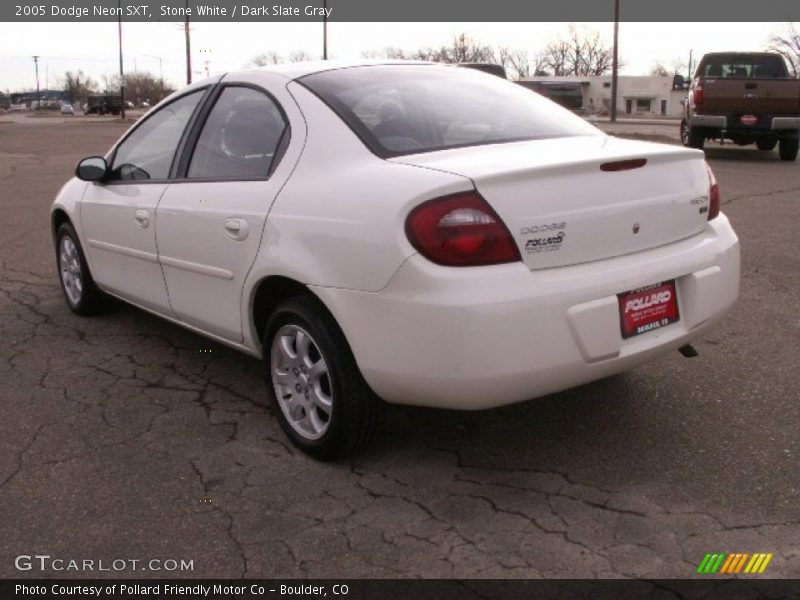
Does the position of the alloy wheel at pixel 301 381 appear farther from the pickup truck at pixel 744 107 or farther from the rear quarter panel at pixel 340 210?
the pickup truck at pixel 744 107

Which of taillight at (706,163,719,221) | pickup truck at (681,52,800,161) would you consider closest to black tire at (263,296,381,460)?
taillight at (706,163,719,221)

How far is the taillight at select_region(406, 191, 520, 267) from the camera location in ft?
8.82

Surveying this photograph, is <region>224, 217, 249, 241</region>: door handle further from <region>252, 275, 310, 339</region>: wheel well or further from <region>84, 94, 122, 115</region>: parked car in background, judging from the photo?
<region>84, 94, 122, 115</region>: parked car in background

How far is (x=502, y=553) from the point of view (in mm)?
2576

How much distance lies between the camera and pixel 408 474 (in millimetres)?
3137

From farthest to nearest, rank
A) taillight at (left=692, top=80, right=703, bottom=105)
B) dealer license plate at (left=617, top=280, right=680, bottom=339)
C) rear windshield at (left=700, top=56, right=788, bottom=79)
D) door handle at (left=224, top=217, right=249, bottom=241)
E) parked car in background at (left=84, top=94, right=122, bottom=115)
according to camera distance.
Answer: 1. parked car in background at (left=84, top=94, right=122, bottom=115)
2. rear windshield at (left=700, top=56, right=788, bottom=79)
3. taillight at (left=692, top=80, right=703, bottom=105)
4. door handle at (left=224, top=217, right=249, bottom=241)
5. dealer license plate at (left=617, top=280, right=680, bottom=339)

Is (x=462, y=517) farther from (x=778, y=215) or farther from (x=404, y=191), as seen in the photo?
(x=778, y=215)

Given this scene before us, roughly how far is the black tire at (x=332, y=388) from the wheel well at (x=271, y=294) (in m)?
0.07

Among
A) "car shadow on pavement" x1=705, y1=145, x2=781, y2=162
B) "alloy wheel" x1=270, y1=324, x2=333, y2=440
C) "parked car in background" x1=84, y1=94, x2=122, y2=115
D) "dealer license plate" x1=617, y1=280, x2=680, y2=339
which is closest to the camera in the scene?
"dealer license plate" x1=617, y1=280, x2=680, y2=339

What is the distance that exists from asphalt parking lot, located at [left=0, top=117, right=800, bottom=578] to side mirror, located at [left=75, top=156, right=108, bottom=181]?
98 cm

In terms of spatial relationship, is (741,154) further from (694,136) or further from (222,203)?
(222,203)

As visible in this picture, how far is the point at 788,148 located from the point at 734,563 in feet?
47.2

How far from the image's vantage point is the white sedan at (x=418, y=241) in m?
2.70
